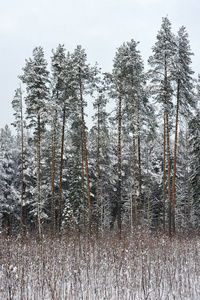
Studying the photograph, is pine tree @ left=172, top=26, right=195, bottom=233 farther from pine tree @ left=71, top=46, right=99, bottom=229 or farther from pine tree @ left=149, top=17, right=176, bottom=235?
pine tree @ left=71, top=46, right=99, bottom=229

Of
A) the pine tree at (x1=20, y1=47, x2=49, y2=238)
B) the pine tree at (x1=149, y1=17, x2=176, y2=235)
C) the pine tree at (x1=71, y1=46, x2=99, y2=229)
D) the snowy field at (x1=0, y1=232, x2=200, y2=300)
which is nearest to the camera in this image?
the snowy field at (x1=0, y1=232, x2=200, y2=300)

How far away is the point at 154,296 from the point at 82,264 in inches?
83.9

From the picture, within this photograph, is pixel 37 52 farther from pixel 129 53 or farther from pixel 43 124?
pixel 129 53

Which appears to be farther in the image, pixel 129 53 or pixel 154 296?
pixel 129 53

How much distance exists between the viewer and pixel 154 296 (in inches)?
251

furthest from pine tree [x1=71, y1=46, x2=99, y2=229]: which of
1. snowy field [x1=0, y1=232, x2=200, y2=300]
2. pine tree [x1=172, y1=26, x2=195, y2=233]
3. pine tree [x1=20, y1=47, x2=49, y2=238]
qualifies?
snowy field [x1=0, y1=232, x2=200, y2=300]

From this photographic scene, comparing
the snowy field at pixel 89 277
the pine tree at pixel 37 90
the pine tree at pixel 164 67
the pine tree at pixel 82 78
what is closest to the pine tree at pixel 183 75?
the pine tree at pixel 164 67

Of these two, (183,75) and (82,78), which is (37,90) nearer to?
(82,78)

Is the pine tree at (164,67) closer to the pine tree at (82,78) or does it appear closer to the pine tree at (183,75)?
the pine tree at (183,75)

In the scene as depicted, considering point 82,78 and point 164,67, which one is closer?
point 164,67

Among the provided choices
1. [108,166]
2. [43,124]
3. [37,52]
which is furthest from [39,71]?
[108,166]

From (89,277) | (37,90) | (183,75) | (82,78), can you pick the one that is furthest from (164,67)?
(89,277)

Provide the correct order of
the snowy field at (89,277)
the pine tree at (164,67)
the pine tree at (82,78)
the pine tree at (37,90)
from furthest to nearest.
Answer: the pine tree at (37,90)
the pine tree at (82,78)
the pine tree at (164,67)
the snowy field at (89,277)

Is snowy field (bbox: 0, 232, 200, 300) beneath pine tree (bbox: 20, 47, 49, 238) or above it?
beneath
